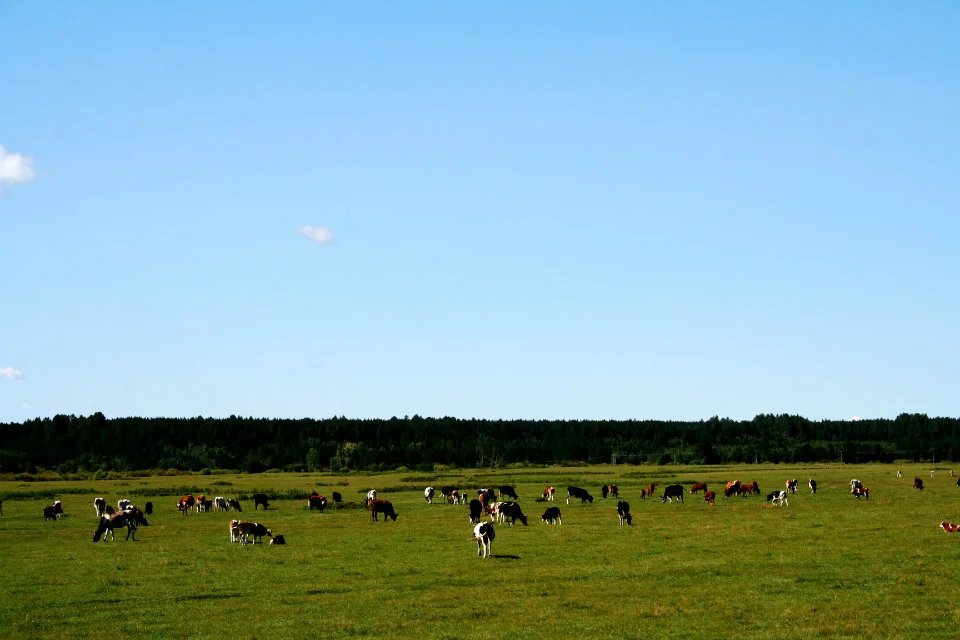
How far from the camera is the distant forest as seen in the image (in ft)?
490

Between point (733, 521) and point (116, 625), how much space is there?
29.8 m

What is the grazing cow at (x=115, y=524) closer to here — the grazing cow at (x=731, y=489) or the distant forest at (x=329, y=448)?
the grazing cow at (x=731, y=489)

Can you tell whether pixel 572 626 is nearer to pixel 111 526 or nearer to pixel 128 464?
pixel 111 526

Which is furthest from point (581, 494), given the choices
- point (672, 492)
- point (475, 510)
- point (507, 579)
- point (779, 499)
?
point (507, 579)

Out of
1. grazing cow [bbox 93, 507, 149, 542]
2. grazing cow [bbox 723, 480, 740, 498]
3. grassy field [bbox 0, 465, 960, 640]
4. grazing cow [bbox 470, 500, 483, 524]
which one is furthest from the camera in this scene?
grazing cow [bbox 723, 480, 740, 498]

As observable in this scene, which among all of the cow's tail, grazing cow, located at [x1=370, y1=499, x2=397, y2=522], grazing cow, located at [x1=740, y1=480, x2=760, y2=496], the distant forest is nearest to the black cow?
grazing cow, located at [x1=370, y1=499, x2=397, y2=522]

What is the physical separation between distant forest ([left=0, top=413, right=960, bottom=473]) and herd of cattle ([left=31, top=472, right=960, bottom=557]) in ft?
261

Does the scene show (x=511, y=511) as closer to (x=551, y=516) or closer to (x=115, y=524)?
(x=551, y=516)

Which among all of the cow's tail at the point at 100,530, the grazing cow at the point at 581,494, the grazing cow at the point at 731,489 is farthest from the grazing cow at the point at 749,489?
the cow's tail at the point at 100,530

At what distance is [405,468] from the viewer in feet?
444

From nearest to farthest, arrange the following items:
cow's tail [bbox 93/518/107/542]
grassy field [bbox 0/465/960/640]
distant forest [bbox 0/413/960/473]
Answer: grassy field [bbox 0/465/960/640] < cow's tail [bbox 93/518/107/542] < distant forest [bbox 0/413/960/473]

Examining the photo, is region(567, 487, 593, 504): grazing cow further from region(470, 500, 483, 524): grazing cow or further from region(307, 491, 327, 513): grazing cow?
region(470, 500, 483, 524): grazing cow

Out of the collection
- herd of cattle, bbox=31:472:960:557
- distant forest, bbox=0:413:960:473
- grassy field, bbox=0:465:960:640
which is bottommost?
A: grassy field, bbox=0:465:960:640

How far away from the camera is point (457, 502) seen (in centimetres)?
6069
